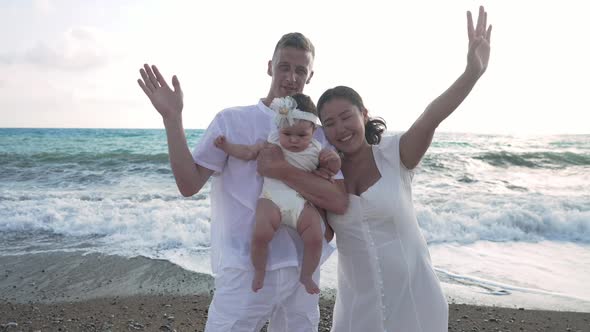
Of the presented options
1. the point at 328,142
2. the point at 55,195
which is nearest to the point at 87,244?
the point at 55,195

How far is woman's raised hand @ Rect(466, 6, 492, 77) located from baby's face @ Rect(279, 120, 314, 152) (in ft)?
2.82

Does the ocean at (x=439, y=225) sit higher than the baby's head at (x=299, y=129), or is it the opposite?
the baby's head at (x=299, y=129)

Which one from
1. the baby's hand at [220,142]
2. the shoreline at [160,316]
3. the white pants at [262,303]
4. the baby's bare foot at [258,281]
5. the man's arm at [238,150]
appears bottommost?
A: the shoreline at [160,316]

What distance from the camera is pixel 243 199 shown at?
8.15 feet

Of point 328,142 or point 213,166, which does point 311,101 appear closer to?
point 328,142

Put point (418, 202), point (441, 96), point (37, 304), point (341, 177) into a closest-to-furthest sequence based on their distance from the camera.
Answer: point (441, 96) → point (341, 177) → point (37, 304) → point (418, 202)

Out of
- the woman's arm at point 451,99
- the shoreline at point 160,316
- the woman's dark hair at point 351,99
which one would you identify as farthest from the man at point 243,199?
the shoreline at point 160,316

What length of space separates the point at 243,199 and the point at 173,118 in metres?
0.55

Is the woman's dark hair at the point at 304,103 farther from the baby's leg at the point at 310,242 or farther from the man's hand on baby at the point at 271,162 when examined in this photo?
the baby's leg at the point at 310,242

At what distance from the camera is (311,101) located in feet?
8.35

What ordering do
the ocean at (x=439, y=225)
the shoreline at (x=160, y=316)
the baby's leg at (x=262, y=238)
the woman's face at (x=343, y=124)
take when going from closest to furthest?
the baby's leg at (x=262, y=238)
the woman's face at (x=343, y=124)
the shoreline at (x=160, y=316)
the ocean at (x=439, y=225)

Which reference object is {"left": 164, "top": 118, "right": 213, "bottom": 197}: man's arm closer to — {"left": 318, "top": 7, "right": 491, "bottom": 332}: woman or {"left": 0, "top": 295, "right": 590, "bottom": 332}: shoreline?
{"left": 318, "top": 7, "right": 491, "bottom": 332}: woman

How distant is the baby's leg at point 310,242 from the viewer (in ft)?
7.88

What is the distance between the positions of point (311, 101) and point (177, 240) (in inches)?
222
